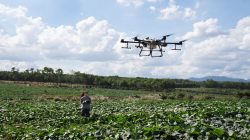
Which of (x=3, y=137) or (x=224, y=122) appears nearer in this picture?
(x=224, y=122)

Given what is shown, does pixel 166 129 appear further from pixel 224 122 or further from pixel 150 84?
pixel 150 84

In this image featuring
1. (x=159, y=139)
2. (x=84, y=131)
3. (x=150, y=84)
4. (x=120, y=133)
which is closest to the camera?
(x=159, y=139)

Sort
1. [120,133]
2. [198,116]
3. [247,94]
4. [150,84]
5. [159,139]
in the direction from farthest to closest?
[150,84]
[247,94]
[198,116]
[120,133]
[159,139]

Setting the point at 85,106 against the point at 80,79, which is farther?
the point at 80,79

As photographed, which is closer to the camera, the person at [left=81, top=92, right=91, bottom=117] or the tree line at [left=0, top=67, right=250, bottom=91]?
the person at [left=81, top=92, right=91, bottom=117]

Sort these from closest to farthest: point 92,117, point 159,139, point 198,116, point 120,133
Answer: point 159,139 < point 120,133 < point 198,116 < point 92,117

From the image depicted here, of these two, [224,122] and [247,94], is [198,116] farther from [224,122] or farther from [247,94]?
[247,94]

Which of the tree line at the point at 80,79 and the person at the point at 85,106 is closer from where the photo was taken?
the person at the point at 85,106

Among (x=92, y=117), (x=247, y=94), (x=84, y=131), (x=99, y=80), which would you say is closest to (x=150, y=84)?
(x=99, y=80)

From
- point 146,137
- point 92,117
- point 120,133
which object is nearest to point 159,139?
point 146,137
